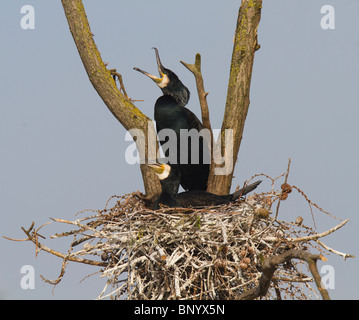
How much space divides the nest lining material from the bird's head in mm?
1634

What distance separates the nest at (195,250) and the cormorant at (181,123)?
1.17 metres

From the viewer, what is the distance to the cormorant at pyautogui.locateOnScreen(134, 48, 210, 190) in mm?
5898

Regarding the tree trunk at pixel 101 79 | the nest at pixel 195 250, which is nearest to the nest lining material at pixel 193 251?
the nest at pixel 195 250

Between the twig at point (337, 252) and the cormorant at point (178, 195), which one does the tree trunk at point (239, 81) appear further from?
the twig at point (337, 252)

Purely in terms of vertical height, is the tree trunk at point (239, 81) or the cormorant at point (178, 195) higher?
the tree trunk at point (239, 81)

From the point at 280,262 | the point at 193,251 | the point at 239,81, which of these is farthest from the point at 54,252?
the point at 239,81

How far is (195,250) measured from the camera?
444cm

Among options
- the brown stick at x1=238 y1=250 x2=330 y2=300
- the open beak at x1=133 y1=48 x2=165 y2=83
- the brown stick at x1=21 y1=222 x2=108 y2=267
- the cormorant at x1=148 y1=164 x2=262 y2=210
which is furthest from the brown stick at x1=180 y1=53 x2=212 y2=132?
the brown stick at x1=238 y1=250 x2=330 y2=300

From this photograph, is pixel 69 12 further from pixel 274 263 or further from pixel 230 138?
pixel 274 263

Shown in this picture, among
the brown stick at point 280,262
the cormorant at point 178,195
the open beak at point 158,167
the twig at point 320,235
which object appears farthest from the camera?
the open beak at point 158,167

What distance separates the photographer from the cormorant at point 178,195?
16.7ft

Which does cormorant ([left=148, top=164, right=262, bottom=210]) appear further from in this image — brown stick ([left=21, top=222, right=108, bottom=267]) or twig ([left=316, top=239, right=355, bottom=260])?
twig ([left=316, top=239, right=355, bottom=260])
